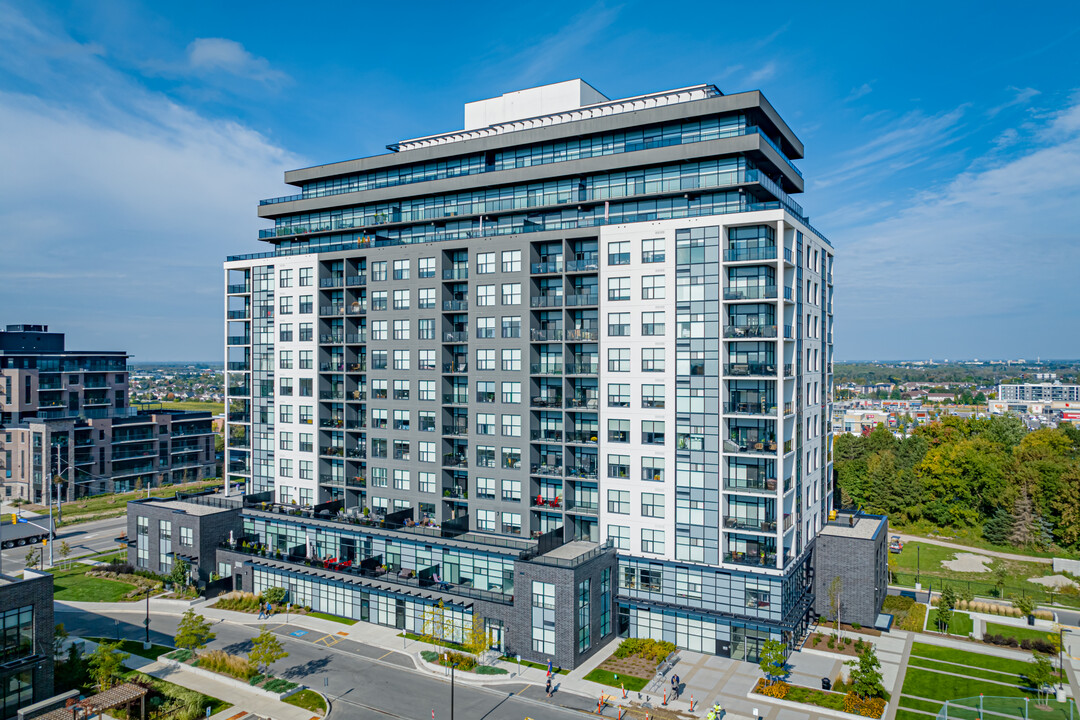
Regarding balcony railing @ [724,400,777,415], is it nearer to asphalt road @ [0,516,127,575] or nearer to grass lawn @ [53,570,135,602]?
grass lawn @ [53,570,135,602]

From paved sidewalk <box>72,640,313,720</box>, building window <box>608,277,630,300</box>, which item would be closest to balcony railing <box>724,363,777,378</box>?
building window <box>608,277,630,300</box>

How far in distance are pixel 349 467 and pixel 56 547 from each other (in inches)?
1742

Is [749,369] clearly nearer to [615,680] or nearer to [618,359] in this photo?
[618,359]

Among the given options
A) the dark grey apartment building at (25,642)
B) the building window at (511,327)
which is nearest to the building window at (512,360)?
the building window at (511,327)

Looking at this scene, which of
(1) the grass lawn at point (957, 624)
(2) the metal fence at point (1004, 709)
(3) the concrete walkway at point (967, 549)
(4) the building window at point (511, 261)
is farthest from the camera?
(3) the concrete walkway at point (967, 549)

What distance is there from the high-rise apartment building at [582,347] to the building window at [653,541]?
0.18 m

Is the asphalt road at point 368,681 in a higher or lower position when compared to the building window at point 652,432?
lower

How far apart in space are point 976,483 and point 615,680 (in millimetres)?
78219

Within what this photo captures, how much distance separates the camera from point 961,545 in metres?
91.4

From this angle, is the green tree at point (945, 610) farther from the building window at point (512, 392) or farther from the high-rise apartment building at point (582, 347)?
Result: the building window at point (512, 392)

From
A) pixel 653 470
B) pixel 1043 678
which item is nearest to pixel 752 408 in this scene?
pixel 653 470

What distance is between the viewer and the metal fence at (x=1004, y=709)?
3950 cm

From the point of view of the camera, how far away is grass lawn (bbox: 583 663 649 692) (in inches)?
1891

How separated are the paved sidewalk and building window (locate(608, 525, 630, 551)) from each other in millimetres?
26381
